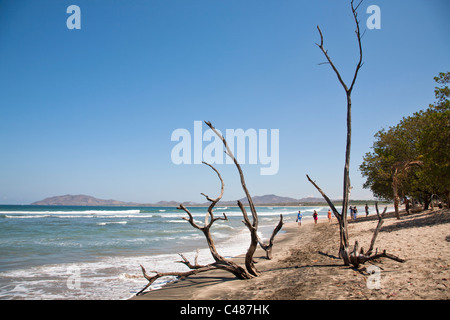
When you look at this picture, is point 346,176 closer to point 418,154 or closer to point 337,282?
point 337,282

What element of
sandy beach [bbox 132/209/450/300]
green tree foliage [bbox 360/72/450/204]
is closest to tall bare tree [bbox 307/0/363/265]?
sandy beach [bbox 132/209/450/300]

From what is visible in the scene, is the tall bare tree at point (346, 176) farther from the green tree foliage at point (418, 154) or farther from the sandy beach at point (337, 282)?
the green tree foliage at point (418, 154)

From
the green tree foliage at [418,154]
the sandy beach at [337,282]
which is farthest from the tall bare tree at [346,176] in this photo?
the green tree foliage at [418,154]

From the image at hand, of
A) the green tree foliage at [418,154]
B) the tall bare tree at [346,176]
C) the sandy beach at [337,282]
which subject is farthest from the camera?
the green tree foliage at [418,154]

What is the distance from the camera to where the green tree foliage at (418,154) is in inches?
524

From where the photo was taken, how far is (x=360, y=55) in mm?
7664

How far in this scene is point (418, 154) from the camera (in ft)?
73.7

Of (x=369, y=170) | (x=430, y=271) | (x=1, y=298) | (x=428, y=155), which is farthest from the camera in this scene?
(x=369, y=170)

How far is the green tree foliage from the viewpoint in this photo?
43.7 ft
